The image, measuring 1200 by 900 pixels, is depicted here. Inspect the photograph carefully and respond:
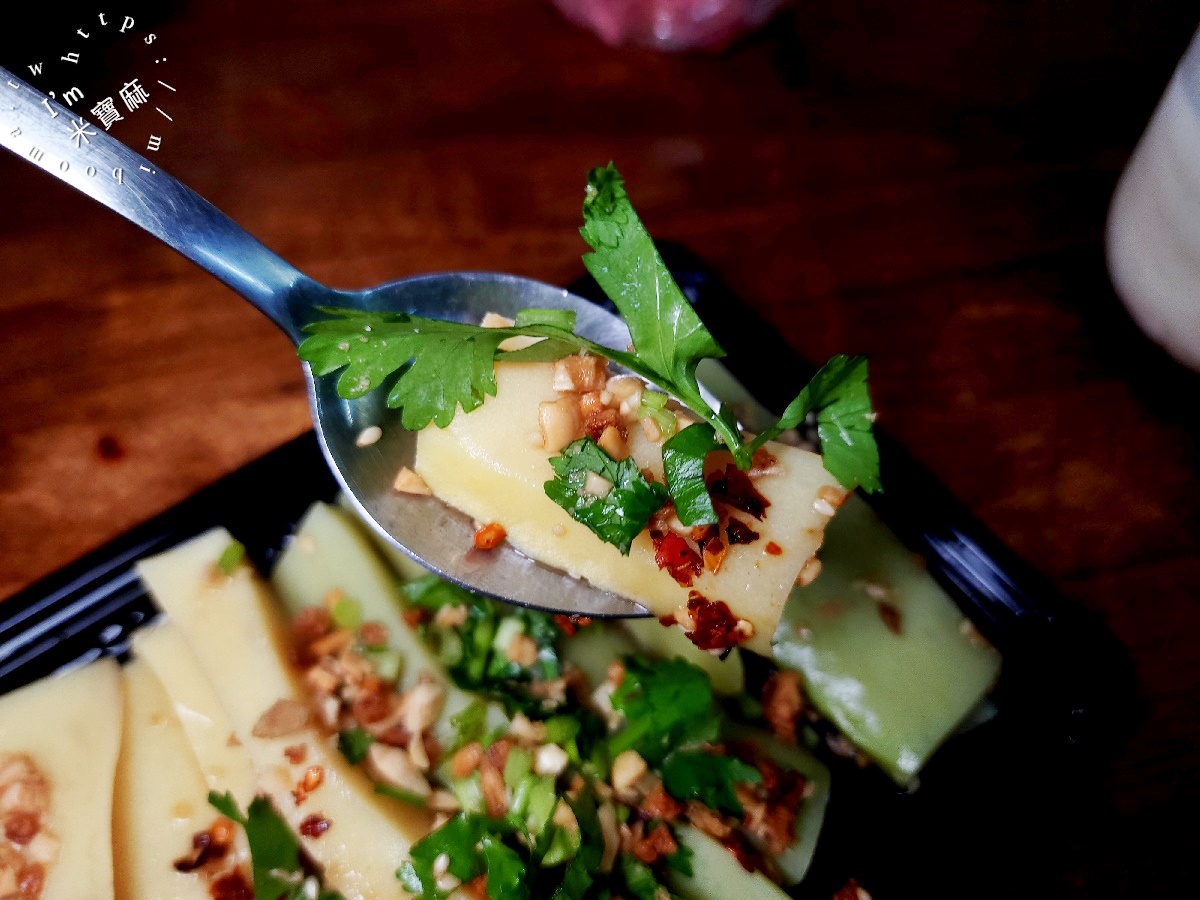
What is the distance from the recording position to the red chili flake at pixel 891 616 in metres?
1.48

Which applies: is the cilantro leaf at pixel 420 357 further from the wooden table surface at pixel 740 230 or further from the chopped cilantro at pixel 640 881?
the chopped cilantro at pixel 640 881

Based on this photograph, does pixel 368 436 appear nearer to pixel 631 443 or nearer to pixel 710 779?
pixel 631 443

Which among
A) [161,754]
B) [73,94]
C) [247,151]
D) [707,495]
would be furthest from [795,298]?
[73,94]

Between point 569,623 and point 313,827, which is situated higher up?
point 569,623

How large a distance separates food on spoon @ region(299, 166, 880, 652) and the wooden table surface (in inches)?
26.0

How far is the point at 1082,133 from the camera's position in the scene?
7.16 feet

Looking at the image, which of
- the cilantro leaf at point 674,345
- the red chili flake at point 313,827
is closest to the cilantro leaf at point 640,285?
the cilantro leaf at point 674,345

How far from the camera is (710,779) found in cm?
139

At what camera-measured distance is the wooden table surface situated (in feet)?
5.73

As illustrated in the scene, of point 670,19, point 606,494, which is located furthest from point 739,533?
point 670,19

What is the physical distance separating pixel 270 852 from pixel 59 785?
1.13 feet

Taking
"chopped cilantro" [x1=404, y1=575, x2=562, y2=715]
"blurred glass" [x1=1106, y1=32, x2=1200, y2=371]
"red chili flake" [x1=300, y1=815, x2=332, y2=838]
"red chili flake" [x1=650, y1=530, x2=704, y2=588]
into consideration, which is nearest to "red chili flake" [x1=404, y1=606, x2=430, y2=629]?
"chopped cilantro" [x1=404, y1=575, x2=562, y2=715]

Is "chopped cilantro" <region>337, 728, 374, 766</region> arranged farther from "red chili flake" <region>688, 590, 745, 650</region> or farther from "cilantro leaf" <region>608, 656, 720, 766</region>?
"red chili flake" <region>688, 590, 745, 650</region>

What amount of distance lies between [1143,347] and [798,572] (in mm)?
1215
